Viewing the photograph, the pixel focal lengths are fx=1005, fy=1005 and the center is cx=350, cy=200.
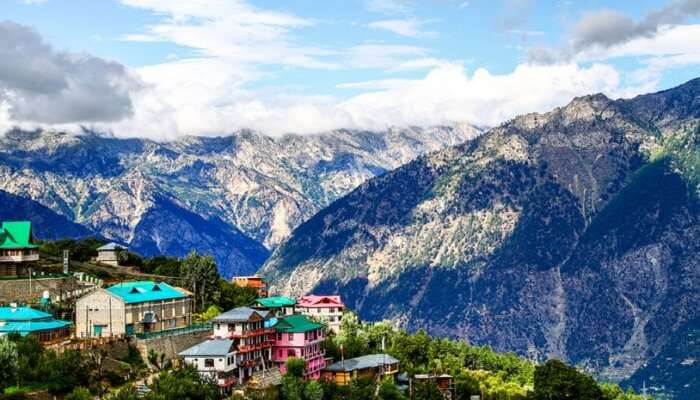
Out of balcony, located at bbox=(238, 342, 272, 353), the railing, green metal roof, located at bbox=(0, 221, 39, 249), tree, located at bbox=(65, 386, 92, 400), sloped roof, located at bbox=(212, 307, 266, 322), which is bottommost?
tree, located at bbox=(65, 386, 92, 400)

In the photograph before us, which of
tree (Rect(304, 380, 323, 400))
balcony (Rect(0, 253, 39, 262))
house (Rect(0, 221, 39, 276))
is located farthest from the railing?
house (Rect(0, 221, 39, 276))

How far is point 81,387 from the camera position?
123750 millimetres

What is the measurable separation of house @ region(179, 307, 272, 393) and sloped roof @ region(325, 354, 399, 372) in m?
14.4

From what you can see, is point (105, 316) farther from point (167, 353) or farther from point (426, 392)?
point (426, 392)

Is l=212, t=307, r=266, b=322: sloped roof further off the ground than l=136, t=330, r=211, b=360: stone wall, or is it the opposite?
l=212, t=307, r=266, b=322: sloped roof

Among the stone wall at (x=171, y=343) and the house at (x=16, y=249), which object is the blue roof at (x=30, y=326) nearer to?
the stone wall at (x=171, y=343)

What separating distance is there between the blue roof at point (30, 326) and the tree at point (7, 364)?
50.4 feet

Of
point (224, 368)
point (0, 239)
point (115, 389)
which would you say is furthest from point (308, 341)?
point (0, 239)

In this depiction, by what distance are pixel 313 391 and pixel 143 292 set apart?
3445 centimetres

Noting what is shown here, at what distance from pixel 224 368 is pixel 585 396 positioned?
7937 centimetres

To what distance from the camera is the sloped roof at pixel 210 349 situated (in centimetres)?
14125

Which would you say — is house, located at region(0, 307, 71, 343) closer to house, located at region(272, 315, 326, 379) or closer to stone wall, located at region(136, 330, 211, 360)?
stone wall, located at region(136, 330, 211, 360)

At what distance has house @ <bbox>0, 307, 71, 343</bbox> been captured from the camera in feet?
456

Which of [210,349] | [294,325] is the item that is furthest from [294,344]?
[210,349]
